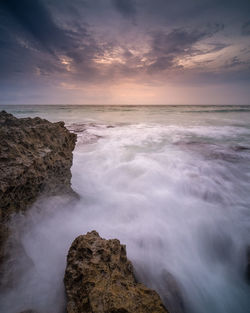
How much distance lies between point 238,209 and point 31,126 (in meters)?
5.35

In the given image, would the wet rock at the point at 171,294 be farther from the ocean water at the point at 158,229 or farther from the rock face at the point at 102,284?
the rock face at the point at 102,284

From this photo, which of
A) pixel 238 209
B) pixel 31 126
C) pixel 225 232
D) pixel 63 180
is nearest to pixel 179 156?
pixel 238 209

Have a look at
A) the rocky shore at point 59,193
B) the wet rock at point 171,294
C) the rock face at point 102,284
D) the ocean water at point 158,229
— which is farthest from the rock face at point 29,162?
the wet rock at point 171,294

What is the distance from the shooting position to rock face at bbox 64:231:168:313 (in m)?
1.42

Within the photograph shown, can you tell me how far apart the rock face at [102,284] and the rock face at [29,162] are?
1.09m

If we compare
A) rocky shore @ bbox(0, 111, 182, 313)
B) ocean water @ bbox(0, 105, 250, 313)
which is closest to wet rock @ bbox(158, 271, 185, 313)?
ocean water @ bbox(0, 105, 250, 313)

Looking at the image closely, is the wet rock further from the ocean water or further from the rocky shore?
the rocky shore

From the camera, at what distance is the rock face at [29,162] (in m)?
2.37

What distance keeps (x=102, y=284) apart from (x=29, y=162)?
2099mm

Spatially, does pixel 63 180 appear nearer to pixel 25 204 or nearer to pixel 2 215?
pixel 25 204

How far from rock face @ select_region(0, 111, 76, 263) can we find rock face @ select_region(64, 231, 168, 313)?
3.57 ft

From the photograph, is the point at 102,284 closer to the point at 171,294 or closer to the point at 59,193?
the point at 171,294

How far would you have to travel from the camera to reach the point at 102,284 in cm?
158

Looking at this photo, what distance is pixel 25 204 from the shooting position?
2.71m
